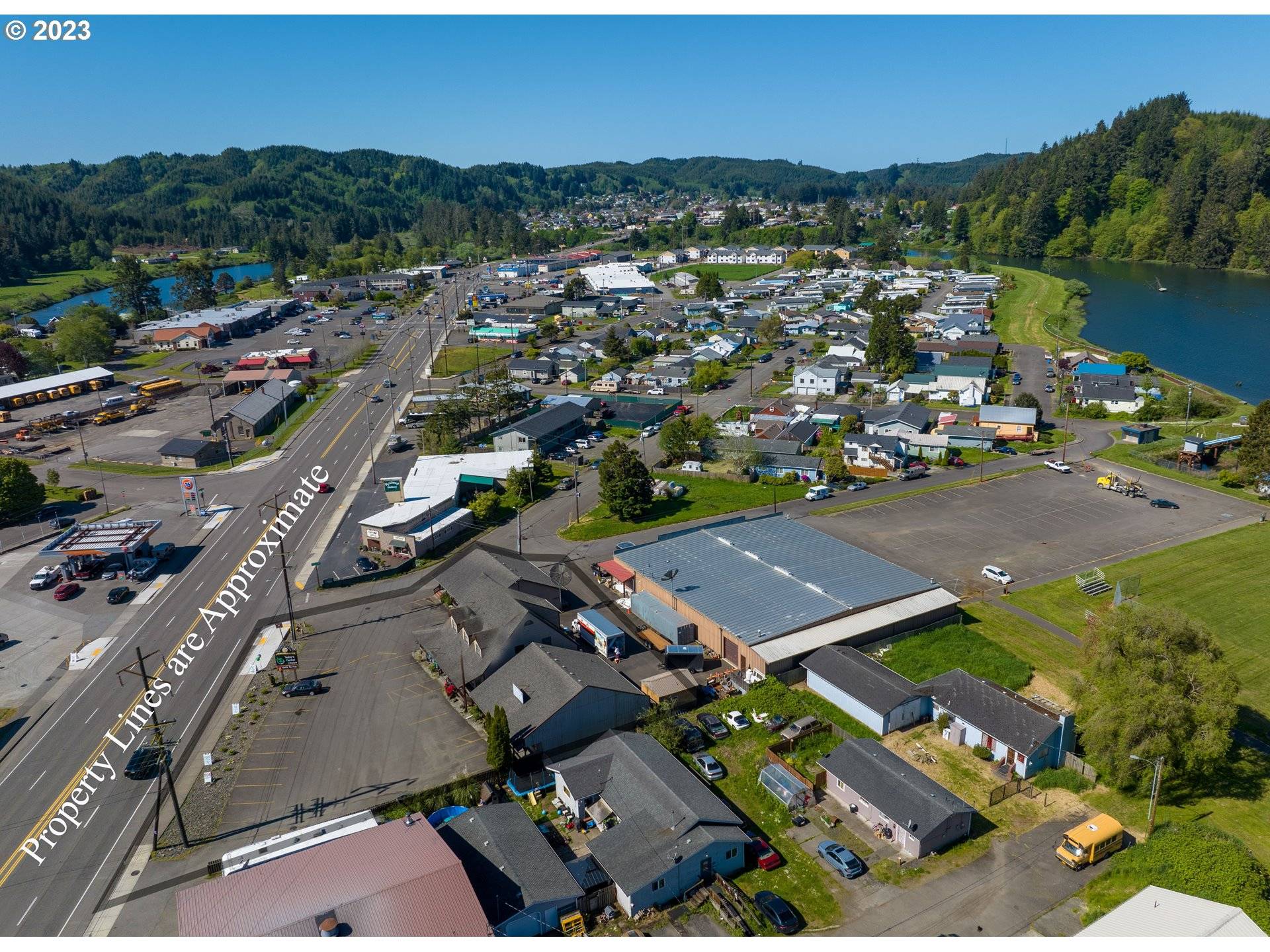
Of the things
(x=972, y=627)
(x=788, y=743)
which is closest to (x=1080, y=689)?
(x=972, y=627)

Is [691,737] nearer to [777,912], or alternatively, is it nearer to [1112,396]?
[777,912]

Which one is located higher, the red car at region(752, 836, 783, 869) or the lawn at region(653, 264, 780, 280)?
the lawn at region(653, 264, 780, 280)

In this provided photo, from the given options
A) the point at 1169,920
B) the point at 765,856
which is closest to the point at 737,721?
the point at 765,856

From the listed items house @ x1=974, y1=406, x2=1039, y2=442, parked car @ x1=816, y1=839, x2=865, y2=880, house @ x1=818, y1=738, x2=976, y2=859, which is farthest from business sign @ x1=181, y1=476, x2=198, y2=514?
house @ x1=974, y1=406, x2=1039, y2=442

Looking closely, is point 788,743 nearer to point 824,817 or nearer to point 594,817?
point 824,817

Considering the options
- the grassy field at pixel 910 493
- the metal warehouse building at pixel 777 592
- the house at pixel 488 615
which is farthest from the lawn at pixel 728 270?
the house at pixel 488 615

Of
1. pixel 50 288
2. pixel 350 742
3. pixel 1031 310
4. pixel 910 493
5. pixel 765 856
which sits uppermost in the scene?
pixel 50 288

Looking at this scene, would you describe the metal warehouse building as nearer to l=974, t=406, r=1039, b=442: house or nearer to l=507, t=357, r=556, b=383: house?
l=974, t=406, r=1039, b=442: house
